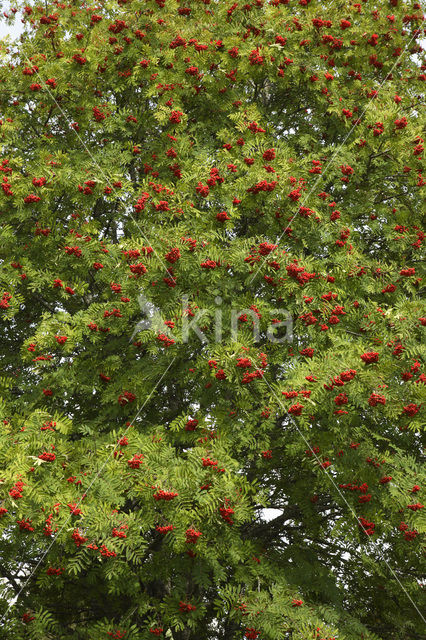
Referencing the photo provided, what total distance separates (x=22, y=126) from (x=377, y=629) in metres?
7.58

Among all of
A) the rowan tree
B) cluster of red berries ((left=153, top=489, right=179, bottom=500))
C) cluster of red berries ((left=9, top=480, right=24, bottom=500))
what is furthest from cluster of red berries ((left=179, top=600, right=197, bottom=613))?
cluster of red berries ((left=9, top=480, right=24, bottom=500))

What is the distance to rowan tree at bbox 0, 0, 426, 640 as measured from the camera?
479 centimetres

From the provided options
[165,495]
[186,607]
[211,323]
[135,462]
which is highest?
[211,323]

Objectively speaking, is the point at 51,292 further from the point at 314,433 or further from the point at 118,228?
the point at 314,433

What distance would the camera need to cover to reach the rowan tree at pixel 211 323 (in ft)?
15.7

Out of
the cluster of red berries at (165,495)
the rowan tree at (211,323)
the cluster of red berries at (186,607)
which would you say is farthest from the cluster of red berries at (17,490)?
the cluster of red berries at (186,607)

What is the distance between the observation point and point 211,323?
5.55 meters

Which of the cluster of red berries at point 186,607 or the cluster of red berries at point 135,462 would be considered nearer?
the cluster of red berries at point 135,462

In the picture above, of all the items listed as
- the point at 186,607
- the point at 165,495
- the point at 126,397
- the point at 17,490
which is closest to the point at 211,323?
the point at 126,397

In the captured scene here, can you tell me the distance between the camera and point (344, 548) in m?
6.76

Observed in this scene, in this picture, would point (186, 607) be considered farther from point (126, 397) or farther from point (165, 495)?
point (126, 397)

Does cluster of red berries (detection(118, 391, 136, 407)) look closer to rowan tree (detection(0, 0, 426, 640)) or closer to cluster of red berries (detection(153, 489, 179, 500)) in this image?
rowan tree (detection(0, 0, 426, 640))

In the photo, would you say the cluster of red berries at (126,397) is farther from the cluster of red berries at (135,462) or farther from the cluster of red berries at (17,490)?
the cluster of red berries at (17,490)

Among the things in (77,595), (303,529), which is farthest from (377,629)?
(77,595)
